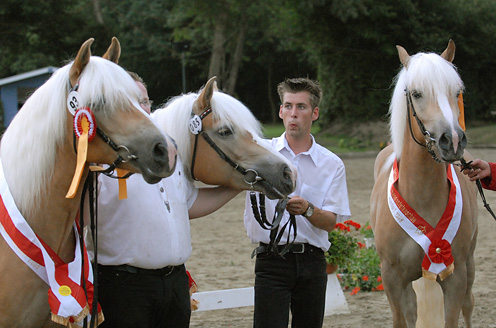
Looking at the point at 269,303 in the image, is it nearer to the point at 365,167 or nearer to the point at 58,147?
the point at 58,147

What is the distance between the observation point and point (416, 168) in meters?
3.97

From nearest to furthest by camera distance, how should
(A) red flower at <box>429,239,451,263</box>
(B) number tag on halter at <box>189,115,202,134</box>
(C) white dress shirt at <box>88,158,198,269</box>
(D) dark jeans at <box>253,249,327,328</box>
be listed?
(C) white dress shirt at <box>88,158,198,269</box> < (B) number tag on halter at <box>189,115,202,134</box> < (D) dark jeans at <box>253,249,327,328</box> < (A) red flower at <box>429,239,451,263</box>

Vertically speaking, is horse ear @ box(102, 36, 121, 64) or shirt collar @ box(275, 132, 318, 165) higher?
horse ear @ box(102, 36, 121, 64)

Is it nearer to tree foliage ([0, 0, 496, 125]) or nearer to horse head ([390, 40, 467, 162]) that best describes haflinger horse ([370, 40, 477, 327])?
horse head ([390, 40, 467, 162])

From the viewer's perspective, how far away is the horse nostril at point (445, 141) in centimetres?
341

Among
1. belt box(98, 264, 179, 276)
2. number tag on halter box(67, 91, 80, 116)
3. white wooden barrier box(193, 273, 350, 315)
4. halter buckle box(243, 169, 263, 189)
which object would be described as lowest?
white wooden barrier box(193, 273, 350, 315)

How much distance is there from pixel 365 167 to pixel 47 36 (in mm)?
10847

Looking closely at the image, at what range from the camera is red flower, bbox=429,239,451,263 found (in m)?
3.84

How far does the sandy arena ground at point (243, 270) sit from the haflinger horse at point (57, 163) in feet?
9.48

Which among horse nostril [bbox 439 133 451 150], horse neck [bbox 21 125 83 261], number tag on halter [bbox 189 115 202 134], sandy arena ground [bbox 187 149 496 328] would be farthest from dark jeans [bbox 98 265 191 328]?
sandy arena ground [bbox 187 149 496 328]

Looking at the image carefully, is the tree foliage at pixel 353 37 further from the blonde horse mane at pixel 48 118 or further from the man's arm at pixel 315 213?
the blonde horse mane at pixel 48 118

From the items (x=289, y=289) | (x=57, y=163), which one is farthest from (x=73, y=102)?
(x=289, y=289)

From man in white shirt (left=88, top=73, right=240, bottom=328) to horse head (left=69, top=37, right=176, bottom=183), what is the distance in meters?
0.27

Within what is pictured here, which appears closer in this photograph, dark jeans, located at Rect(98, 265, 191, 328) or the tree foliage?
dark jeans, located at Rect(98, 265, 191, 328)
